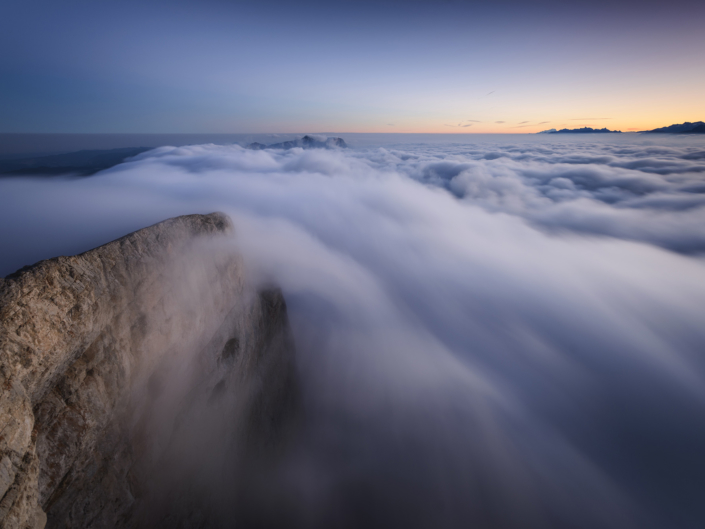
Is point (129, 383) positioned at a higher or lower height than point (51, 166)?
lower

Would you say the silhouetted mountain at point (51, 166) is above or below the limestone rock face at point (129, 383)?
above

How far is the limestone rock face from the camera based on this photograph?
448 cm

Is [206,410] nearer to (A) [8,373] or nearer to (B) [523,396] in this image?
(A) [8,373]

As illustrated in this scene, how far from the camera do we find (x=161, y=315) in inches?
319

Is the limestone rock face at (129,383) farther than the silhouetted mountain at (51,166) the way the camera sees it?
No

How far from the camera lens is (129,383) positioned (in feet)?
22.5

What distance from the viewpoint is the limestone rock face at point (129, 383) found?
448 centimetres

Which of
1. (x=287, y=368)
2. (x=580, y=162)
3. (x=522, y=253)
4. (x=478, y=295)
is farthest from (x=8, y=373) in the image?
(x=580, y=162)

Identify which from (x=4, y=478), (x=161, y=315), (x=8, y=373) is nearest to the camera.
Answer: (x=4, y=478)

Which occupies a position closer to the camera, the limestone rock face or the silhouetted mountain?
the limestone rock face

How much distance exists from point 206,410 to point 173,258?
5914 mm

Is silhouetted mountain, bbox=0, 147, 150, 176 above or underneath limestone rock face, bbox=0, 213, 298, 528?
above

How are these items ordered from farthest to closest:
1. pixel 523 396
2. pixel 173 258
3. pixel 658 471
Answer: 1. pixel 523 396
2. pixel 658 471
3. pixel 173 258

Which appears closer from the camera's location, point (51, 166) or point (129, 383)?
point (129, 383)
